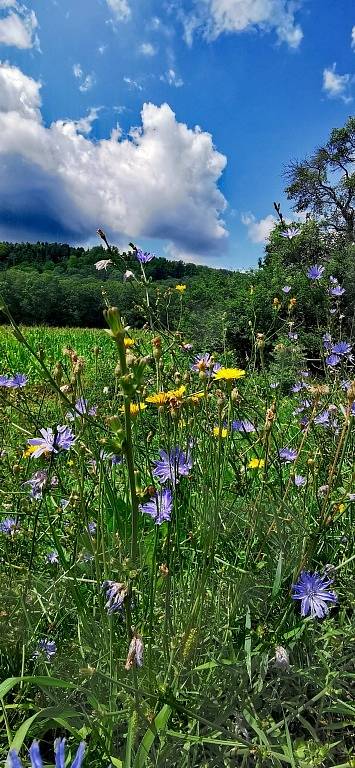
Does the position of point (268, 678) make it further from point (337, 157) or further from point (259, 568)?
Answer: point (337, 157)

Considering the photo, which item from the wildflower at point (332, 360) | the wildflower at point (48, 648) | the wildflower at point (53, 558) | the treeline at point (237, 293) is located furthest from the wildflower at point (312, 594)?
the wildflower at point (332, 360)

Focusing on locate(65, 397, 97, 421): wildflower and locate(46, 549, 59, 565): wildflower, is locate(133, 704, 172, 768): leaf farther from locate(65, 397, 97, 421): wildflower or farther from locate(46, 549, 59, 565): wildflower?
locate(46, 549, 59, 565): wildflower

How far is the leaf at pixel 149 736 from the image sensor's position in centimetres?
74

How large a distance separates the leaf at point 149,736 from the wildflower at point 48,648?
0.29m

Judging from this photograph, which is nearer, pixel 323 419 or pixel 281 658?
pixel 281 658

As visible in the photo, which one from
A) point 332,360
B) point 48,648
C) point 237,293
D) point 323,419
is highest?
point 237,293

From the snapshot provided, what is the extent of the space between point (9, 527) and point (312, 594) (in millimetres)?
762

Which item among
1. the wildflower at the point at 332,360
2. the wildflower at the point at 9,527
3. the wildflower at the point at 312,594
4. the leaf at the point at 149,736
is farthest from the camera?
the wildflower at the point at 332,360

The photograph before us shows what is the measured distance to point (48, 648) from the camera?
1.07 meters

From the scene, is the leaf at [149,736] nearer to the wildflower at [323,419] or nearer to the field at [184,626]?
the field at [184,626]

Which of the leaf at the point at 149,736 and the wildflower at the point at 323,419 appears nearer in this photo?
the leaf at the point at 149,736

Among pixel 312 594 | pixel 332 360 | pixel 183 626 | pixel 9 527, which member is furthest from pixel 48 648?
pixel 332 360

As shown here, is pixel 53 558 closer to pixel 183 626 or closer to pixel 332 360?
pixel 183 626

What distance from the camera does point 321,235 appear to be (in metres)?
14.2
